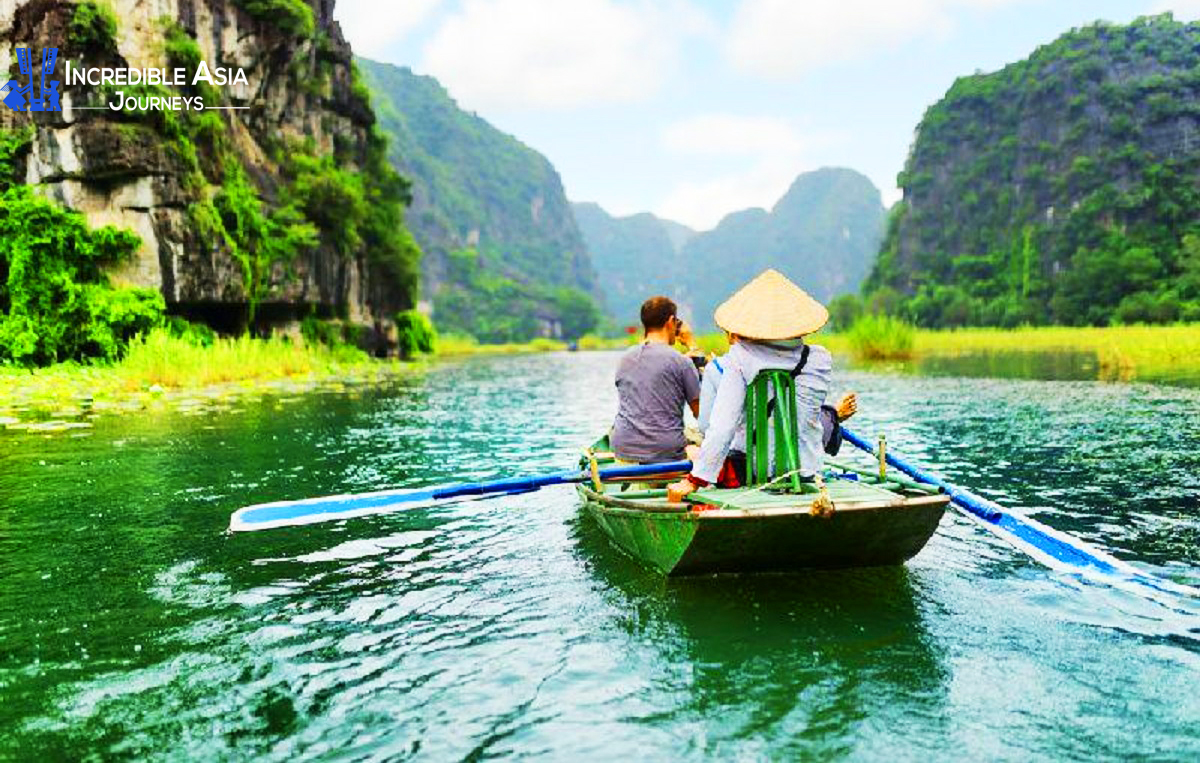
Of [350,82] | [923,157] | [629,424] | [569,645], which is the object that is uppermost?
[923,157]

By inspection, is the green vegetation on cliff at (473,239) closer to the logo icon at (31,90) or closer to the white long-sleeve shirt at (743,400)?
the logo icon at (31,90)

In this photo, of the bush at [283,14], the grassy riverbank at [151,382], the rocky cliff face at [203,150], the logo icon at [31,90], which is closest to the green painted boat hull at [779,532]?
the grassy riverbank at [151,382]

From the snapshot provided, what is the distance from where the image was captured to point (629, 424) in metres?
6.71

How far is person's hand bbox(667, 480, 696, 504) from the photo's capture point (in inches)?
203

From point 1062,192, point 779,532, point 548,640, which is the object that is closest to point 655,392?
point 779,532

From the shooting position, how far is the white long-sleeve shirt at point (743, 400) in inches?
203

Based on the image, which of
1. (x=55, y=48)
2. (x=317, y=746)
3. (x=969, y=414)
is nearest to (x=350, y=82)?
(x=55, y=48)

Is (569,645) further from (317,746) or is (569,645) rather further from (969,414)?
(969,414)

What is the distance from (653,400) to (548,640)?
8.20ft

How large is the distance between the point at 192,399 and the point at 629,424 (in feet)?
47.6

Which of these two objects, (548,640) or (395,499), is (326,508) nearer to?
(395,499)

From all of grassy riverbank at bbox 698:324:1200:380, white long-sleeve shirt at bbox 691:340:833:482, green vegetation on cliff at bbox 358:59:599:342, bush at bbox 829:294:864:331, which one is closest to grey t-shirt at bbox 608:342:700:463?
white long-sleeve shirt at bbox 691:340:833:482

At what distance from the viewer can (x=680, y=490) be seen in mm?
5176

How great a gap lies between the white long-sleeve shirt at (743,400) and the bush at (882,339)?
A: 2883cm
